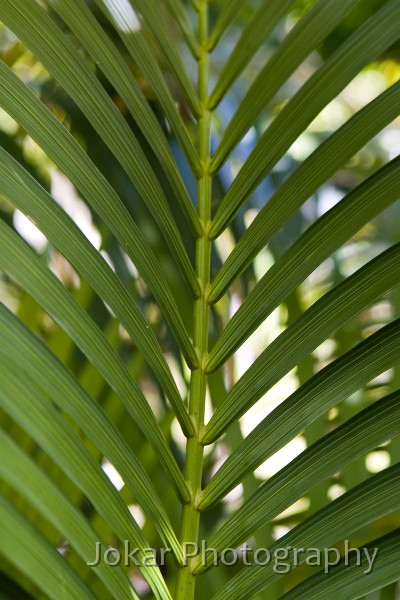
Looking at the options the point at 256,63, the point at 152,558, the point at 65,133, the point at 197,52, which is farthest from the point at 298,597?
the point at 256,63

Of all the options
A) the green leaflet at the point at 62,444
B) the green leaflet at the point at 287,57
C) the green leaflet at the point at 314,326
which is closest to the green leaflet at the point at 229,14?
the green leaflet at the point at 287,57

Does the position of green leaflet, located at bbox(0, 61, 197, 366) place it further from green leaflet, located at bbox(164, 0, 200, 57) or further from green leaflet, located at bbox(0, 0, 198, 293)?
green leaflet, located at bbox(164, 0, 200, 57)

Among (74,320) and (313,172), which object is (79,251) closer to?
(74,320)

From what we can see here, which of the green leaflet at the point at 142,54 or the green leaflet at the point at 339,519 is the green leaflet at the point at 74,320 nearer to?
the green leaflet at the point at 339,519

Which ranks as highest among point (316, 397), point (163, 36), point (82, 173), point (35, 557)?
point (163, 36)

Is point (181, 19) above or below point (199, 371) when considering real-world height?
above

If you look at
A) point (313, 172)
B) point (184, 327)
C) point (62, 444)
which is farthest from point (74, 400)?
point (313, 172)
